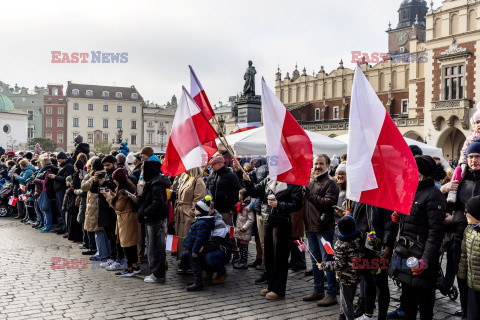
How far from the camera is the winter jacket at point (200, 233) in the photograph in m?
6.80

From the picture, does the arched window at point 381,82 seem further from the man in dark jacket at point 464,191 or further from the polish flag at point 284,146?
the man in dark jacket at point 464,191

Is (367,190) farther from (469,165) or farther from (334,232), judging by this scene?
(334,232)

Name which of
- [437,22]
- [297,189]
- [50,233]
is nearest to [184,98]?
[297,189]

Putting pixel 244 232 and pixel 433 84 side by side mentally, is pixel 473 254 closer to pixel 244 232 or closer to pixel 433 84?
pixel 244 232

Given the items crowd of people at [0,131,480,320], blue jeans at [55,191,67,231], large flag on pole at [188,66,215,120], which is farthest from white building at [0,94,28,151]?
large flag on pole at [188,66,215,120]

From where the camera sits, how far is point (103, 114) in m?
86.2

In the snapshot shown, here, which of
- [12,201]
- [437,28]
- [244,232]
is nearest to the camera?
[244,232]

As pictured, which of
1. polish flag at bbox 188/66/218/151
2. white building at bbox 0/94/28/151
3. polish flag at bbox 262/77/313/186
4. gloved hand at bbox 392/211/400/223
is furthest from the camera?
white building at bbox 0/94/28/151

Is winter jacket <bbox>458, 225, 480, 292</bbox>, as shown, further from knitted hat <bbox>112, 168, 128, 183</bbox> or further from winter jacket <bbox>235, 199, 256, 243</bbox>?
knitted hat <bbox>112, 168, 128, 183</bbox>

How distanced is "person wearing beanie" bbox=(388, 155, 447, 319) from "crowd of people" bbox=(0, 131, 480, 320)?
10 mm

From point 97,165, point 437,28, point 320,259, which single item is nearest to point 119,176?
point 97,165

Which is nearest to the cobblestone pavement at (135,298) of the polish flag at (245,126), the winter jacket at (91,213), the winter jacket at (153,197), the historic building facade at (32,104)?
the winter jacket at (91,213)

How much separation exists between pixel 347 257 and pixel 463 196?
154cm

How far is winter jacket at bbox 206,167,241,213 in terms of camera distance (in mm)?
7719
